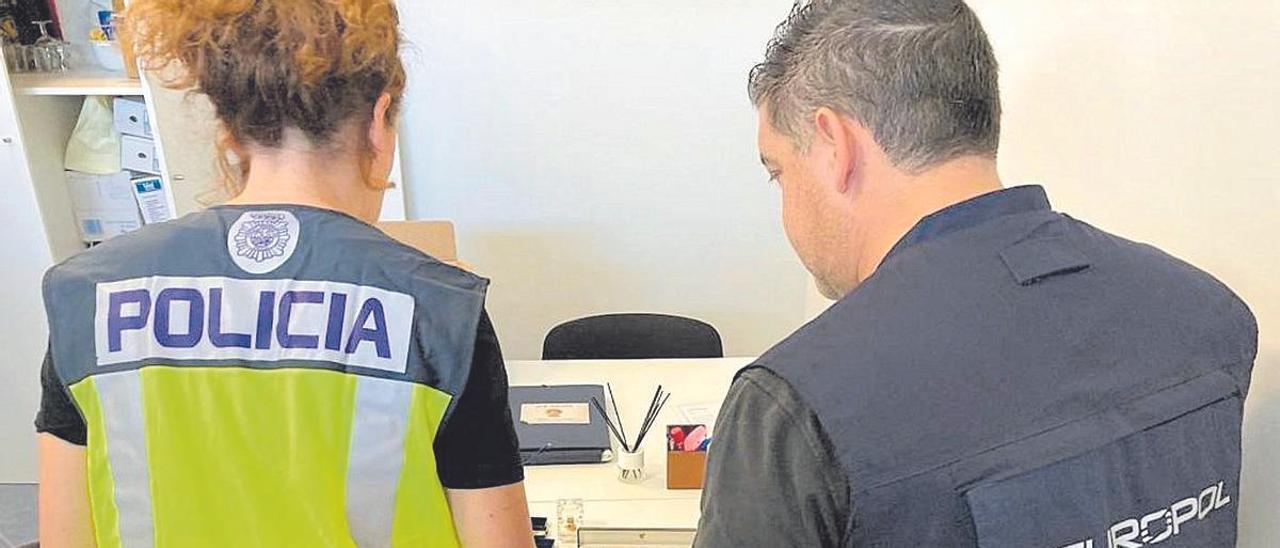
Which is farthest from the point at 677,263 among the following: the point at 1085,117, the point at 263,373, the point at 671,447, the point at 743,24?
the point at 263,373

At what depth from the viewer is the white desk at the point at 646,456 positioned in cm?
166

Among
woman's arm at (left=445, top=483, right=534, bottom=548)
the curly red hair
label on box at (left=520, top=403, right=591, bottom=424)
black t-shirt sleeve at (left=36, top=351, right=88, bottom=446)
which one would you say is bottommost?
label on box at (left=520, top=403, right=591, bottom=424)

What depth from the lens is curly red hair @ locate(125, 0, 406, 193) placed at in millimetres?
1022

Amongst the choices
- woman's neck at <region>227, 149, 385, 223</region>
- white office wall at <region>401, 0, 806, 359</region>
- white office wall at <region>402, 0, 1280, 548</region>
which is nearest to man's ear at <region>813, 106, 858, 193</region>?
woman's neck at <region>227, 149, 385, 223</region>

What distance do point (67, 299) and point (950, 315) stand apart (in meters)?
0.83

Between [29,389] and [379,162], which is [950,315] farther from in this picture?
[29,389]

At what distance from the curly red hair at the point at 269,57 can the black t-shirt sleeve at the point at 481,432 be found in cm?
27

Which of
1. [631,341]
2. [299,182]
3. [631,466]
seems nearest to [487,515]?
[299,182]

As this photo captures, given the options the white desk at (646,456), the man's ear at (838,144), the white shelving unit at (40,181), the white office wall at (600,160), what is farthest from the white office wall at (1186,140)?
the white shelving unit at (40,181)

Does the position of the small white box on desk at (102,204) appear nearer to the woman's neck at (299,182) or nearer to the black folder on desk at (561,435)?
the black folder on desk at (561,435)

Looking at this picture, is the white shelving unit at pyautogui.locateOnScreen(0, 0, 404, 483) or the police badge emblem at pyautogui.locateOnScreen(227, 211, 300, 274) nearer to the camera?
the police badge emblem at pyautogui.locateOnScreen(227, 211, 300, 274)

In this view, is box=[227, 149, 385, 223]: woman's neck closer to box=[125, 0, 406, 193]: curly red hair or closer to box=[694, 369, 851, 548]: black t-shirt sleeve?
box=[125, 0, 406, 193]: curly red hair

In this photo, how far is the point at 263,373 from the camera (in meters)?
1.00

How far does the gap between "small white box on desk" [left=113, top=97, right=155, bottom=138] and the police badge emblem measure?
184cm
